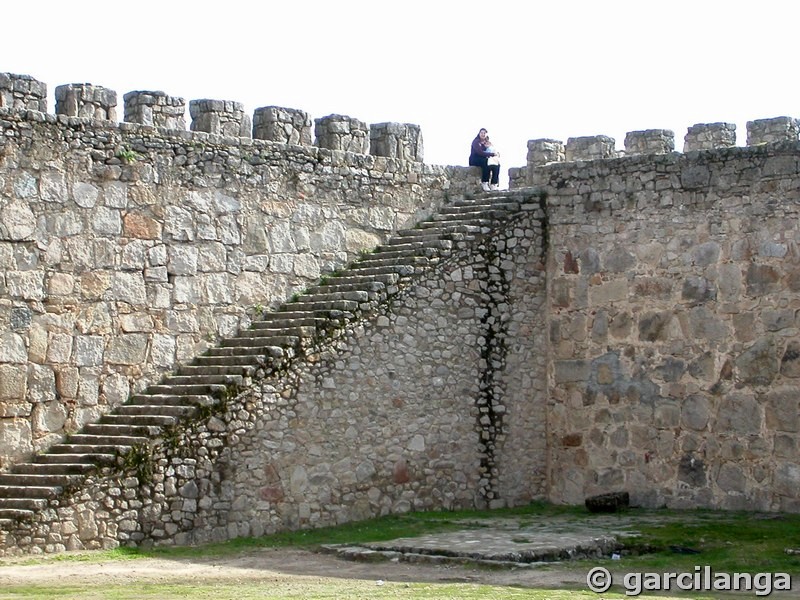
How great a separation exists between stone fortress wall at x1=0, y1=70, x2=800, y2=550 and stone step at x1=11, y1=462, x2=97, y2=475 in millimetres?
210

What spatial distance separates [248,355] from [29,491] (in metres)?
2.71

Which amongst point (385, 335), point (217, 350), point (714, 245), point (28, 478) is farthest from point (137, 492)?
point (714, 245)

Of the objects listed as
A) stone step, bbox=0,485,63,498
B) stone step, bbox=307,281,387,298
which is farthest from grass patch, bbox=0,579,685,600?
stone step, bbox=307,281,387,298

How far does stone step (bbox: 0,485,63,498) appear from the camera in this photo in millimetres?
14938

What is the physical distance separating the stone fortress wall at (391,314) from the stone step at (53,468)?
0.21 m

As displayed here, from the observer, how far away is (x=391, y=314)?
1741 centimetres

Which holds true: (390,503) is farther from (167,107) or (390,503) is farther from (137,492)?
(167,107)

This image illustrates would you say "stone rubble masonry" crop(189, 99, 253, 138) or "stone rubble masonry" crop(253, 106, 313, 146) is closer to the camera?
"stone rubble masonry" crop(189, 99, 253, 138)

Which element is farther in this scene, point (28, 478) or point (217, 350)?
point (217, 350)

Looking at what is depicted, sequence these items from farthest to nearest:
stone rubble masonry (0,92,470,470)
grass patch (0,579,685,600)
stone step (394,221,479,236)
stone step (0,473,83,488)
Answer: stone step (394,221,479,236), stone rubble masonry (0,92,470,470), stone step (0,473,83,488), grass patch (0,579,685,600)

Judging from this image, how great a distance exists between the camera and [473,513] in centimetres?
1758

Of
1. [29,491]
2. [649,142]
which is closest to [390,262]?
[649,142]

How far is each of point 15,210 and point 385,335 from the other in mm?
3988

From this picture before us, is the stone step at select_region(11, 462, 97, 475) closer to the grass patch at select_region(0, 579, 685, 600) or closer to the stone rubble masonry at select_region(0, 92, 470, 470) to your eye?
the stone rubble masonry at select_region(0, 92, 470, 470)
